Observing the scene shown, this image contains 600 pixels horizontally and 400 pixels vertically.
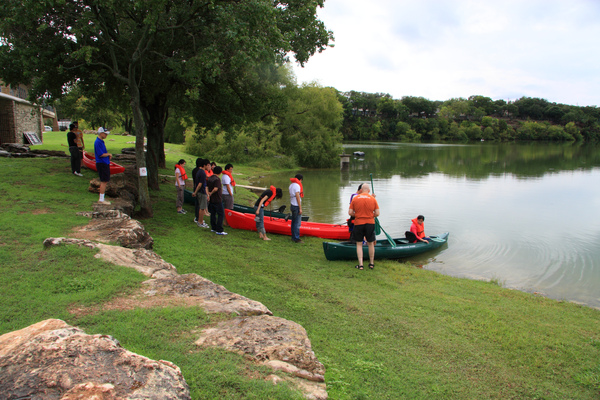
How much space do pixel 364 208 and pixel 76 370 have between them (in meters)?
6.70

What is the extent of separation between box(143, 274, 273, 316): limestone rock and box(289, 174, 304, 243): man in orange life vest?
5.39m

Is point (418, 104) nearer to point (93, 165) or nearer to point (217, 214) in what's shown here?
point (93, 165)

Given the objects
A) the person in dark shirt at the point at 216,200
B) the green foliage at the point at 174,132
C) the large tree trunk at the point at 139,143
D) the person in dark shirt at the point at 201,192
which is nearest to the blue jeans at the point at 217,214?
the person in dark shirt at the point at 216,200

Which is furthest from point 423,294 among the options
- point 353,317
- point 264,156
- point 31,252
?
point 264,156

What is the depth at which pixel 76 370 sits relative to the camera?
273 centimetres

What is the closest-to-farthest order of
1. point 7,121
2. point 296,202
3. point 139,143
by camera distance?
1. point 139,143
2. point 296,202
3. point 7,121

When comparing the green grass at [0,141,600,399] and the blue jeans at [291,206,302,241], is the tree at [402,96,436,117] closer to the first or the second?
the blue jeans at [291,206,302,241]

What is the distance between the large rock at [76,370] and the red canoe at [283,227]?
27.5 ft

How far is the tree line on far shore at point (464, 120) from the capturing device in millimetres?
110000

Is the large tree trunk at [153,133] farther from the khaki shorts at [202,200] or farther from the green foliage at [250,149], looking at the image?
the green foliage at [250,149]

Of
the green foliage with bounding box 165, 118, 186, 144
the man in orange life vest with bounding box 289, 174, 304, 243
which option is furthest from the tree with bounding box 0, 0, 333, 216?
the green foliage with bounding box 165, 118, 186, 144

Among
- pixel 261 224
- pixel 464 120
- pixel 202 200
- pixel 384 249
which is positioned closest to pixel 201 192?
pixel 202 200

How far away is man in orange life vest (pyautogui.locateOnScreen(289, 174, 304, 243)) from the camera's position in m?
10.6

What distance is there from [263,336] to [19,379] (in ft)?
6.89
